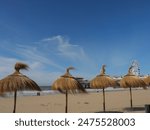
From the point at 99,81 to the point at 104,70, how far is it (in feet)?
2.10

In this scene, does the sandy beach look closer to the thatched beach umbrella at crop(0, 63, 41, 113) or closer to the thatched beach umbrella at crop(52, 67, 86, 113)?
the thatched beach umbrella at crop(52, 67, 86, 113)

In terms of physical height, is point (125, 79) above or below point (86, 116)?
above

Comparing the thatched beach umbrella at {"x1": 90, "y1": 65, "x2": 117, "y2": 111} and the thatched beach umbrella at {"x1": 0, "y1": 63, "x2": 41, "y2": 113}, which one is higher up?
the thatched beach umbrella at {"x1": 90, "y1": 65, "x2": 117, "y2": 111}

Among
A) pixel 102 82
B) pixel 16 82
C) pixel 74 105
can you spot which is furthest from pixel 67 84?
pixel 74 105

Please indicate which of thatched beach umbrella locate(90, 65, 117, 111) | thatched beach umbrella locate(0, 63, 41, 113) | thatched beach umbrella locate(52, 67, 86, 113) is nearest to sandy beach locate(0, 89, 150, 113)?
thatched beach umbrella locate(90, 65, 117, 111)

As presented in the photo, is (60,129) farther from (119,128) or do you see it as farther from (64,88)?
(64,88)

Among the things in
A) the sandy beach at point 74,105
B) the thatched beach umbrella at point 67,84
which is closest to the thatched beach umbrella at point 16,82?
the thatched beach umbrella at point 67,84

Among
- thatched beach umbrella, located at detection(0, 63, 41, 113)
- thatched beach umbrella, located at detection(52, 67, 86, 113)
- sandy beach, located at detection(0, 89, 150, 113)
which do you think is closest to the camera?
thatched beach umbrella, located at detection(0, 63, 41, 113)

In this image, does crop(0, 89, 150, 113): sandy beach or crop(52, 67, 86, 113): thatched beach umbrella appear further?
crop(0, 89, 150, 113): sandy beach

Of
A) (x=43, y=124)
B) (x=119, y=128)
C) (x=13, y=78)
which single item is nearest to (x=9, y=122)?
(x=43, y=124)

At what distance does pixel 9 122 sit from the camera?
4559 millimetres

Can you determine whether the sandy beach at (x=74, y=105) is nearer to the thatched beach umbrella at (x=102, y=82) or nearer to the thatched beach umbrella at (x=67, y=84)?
the thatched beach umbrella at (x=102, y=82)

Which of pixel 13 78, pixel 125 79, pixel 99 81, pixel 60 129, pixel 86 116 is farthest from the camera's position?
pixel 125 79

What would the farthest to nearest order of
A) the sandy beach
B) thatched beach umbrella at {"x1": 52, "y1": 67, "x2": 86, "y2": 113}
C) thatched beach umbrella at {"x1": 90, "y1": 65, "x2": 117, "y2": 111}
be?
the sandy beach → thatched beach umbrella at {"x1": 90, "y1": 65, "x2": 117, "y2": 111} → thatched beach umbrella at {"x1": 52, "y1": 67, "x2": 86, "y2": 113}
